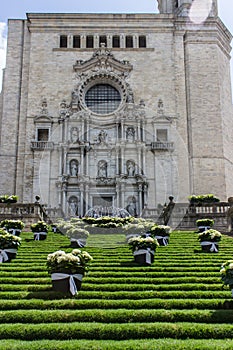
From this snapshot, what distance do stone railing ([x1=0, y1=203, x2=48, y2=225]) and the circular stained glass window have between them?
12.6m

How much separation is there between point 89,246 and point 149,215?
464 inches

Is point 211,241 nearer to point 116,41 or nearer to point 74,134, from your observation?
point 74,134

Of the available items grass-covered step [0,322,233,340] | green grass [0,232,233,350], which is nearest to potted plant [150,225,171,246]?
green grass [0,232,233,350]

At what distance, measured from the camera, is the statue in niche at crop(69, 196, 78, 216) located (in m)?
28.7

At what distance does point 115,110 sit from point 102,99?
161 cm

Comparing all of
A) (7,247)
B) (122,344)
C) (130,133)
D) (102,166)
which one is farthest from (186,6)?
(122,344)

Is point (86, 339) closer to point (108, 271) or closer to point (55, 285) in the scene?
point (55, 285)

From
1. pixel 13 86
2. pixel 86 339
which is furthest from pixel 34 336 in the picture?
pixel 13 86

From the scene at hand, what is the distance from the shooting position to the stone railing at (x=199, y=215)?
2073 centimetres

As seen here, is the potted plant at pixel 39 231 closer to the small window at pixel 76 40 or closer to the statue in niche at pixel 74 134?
the statue in niche at pixel 74 134

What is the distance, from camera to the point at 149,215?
85.4 feet

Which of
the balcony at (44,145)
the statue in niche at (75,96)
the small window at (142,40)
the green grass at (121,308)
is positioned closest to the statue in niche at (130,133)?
the statue in niche at (75,96)

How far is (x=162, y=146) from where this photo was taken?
30109mm

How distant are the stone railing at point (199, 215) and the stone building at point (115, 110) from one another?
724 cm
